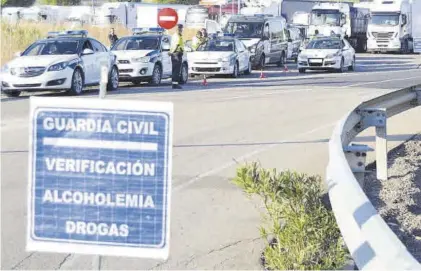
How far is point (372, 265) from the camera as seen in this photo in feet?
12.1

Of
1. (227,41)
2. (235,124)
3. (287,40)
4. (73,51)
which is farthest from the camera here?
(287,40)

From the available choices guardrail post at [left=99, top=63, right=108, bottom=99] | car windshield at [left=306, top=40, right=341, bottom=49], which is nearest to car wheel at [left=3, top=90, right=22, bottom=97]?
car windshield at [left=306, top=40, right=341, bottom=49]

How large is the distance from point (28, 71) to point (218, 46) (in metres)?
10.6

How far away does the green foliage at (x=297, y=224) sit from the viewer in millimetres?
5598

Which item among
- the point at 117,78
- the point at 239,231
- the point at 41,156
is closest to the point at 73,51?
the point at 117,78

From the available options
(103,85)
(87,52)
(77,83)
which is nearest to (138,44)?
(87,52)

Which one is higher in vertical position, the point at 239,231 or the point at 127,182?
the point at 127,182

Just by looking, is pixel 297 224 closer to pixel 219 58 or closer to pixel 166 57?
pixel 166 57

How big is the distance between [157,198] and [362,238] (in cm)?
102

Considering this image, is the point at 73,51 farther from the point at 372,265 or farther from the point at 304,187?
the point at 372,265

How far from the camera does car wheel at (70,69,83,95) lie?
2064 centimetres

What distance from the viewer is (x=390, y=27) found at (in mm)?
52250

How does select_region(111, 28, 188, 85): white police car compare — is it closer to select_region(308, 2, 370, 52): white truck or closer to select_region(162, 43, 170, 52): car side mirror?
select_region(162, 43, 170, 52): car side mirror

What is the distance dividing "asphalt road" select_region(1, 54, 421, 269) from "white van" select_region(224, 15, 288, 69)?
7.65 metres
